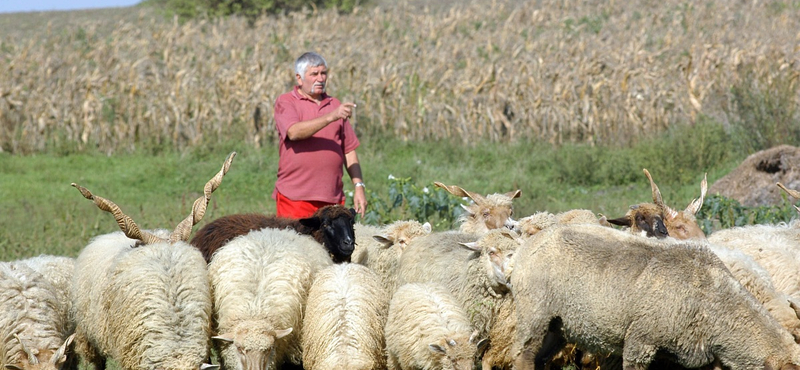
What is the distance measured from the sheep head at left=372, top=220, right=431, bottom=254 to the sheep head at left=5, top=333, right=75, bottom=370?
111 inches

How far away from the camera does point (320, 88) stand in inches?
308

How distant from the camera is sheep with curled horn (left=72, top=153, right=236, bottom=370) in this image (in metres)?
5.82

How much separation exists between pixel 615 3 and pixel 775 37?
10.6 m

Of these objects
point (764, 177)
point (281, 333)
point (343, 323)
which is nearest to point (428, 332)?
point (343, 323)

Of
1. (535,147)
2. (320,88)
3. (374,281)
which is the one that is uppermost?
(320,88)

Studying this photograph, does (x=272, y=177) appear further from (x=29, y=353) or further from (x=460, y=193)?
(x=29, y=353)

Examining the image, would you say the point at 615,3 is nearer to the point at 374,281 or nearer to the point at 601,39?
the point at 601,39

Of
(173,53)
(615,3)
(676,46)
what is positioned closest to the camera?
(173,53)

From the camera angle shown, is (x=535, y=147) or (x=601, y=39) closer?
(x=535, y=147)

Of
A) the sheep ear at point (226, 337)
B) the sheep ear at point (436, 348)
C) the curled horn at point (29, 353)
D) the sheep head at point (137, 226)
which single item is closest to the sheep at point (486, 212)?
the sheep head at point (137, 226)

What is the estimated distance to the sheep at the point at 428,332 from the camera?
18.9 ft

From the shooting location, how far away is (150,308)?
19.5 ft

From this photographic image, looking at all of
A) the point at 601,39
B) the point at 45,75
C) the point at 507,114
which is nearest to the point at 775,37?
the point at 601,39

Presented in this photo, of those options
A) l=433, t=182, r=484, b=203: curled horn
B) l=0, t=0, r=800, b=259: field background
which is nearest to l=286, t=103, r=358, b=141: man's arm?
l=433, t=182, r=484, b=203: curled horn
